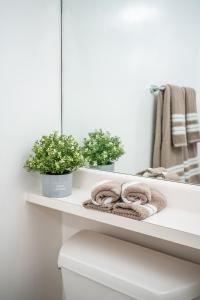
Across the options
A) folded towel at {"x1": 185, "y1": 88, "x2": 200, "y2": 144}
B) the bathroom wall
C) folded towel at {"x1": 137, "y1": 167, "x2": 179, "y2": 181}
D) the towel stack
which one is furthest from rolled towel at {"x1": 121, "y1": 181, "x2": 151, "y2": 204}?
the bathroom wall

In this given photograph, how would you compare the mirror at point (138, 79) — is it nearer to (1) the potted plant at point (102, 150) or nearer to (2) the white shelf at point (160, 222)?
(1) the potted plant at point (102, 150)

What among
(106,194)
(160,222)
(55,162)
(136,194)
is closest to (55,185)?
(55,162)

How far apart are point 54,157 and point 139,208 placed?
1.43ft

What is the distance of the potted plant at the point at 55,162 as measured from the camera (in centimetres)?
136

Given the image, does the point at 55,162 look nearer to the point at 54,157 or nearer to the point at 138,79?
the point at 54,157

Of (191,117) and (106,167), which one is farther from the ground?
(191,117)

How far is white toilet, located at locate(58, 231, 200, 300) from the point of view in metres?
1.06

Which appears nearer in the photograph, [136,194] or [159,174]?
[136,194]

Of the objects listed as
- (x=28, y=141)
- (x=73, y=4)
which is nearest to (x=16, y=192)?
(x=28, y=141)

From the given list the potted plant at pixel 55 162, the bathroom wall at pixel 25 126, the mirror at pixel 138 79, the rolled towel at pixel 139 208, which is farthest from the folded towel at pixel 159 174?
the bathroom wall at pixel 25 126

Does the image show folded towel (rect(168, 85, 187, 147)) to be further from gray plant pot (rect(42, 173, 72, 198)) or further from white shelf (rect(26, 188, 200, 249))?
→ gray plant pot (rect(42, 173, 72, 198))

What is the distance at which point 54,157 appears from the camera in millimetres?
1357

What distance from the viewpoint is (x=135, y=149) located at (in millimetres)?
1451

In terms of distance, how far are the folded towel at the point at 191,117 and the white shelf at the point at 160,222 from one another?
29cm
